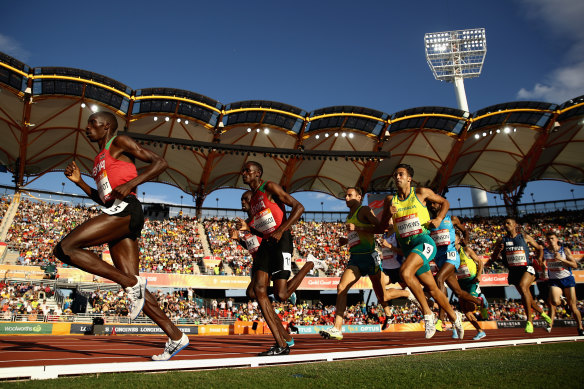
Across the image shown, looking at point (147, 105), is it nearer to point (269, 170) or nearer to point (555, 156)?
point (269, 170)

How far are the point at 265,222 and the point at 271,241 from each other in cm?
44

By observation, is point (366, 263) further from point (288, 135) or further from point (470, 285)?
point (288, 135)

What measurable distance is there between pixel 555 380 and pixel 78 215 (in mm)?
34573

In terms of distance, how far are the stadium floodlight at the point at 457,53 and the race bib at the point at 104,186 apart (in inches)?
2336

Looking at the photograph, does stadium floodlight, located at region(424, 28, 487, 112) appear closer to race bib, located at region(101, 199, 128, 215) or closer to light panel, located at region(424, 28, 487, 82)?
light panel, located at region(424, 28, 487, 82)

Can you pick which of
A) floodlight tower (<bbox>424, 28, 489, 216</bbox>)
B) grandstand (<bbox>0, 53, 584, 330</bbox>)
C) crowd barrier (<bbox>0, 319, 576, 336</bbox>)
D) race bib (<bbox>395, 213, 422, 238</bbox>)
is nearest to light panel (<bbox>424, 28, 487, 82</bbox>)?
floodlight tower (<bbox>424, 28, 489, 216</bbox>)

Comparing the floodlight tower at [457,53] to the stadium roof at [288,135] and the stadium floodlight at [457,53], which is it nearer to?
the stadium floodlight at [457,53]

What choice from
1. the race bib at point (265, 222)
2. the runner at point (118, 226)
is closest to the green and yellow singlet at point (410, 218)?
the race bib at point (265, 222)

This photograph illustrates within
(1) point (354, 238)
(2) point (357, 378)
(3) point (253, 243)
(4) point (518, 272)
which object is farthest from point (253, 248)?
(4) point (518, 272)

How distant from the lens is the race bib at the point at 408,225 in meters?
6.42

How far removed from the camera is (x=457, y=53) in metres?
56.6

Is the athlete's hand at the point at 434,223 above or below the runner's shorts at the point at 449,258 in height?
above

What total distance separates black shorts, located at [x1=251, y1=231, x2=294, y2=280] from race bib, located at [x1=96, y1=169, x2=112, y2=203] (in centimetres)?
208

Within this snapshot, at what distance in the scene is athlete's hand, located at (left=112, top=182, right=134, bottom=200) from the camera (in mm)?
4027
